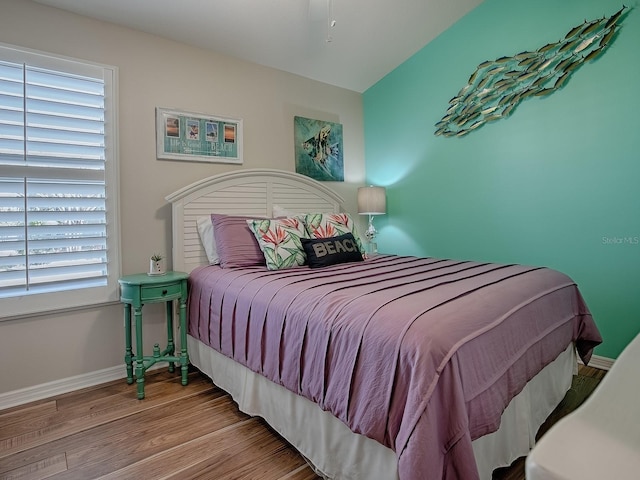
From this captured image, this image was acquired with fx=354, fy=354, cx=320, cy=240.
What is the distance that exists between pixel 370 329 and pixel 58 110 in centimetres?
235

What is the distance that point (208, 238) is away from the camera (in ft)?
8.64

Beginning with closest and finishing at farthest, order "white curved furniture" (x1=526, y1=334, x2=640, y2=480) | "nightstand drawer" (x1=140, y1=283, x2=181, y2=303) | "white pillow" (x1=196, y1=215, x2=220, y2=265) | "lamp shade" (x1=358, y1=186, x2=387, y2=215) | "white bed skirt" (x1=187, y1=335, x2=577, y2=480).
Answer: "white curved furniture" (x1=526, y1=334, x2=640, y2=480) → "white bed skirt" (x1=187, y1=335, x2=577, y2=480) → "nightstand drawer" (x1=140, y1=283, x2=181, y2=303) → "white pillow" (x1=196, y1=215, x2=220, y2=265) → "lamp shade" (x1=358, y1=186, x2=387, y2=215)

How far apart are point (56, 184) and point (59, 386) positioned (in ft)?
4.18

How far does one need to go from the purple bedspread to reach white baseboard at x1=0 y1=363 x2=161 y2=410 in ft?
3.03

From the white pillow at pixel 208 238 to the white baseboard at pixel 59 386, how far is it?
3.14 ft

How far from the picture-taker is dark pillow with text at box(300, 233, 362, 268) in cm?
238

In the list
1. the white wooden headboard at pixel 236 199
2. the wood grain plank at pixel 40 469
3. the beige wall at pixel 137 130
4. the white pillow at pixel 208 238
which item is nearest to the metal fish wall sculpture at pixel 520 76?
the white wooden headboard at pixel 236 199

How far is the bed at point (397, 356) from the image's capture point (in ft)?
3.43

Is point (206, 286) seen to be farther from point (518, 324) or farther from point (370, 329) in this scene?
point (518, 324)

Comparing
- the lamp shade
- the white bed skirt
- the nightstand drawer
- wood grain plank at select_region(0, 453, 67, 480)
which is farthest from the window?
the lamp shade

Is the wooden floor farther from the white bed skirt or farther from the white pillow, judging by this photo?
the white pillow

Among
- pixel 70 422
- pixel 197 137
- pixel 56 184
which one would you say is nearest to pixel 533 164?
pixel 197 137

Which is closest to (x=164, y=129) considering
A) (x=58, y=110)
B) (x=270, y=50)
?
(x=58, y=110)

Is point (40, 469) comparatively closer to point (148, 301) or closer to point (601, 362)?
point (148, 301)
